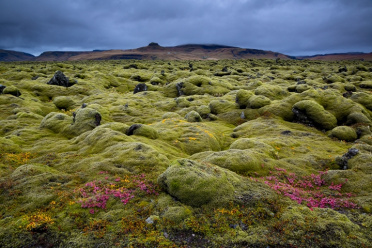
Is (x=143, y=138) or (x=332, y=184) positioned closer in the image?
(x=332, y=184)

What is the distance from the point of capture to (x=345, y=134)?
3391 centimetres

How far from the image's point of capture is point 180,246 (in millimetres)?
11500

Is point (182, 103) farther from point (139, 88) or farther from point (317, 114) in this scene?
point (317, 114)

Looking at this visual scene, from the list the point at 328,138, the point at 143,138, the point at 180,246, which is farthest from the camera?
the point at 328,138

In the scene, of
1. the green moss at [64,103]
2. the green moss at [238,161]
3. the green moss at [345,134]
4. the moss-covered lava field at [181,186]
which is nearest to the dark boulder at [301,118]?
the moss-covered lava field at [181,186]

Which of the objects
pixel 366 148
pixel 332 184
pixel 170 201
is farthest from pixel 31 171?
pixel 366 148

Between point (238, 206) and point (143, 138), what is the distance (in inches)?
644

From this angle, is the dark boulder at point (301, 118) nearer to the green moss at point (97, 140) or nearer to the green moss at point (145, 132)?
the green moss at point (145, 132)

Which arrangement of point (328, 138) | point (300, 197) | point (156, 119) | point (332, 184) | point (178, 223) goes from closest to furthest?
1. point (178, 223)
2. point (300, 197)
3. point (332, 184)
4. point (328, 138)
5. point (156, 119)

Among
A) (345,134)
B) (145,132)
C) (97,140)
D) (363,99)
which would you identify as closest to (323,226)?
(145,132)

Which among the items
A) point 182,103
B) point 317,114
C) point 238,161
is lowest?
point 238,161

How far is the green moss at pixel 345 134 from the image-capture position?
33.7m

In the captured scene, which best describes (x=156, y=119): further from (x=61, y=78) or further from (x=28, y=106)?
(x=61, y=78)

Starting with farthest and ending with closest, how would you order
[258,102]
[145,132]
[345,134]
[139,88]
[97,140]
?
[139,88]
[258,102]
[345,134]
[145,132]
[97,140]
